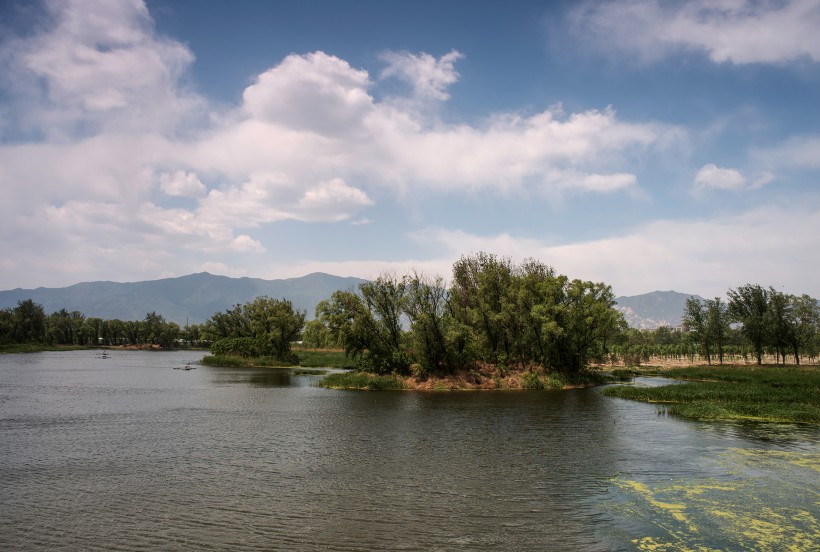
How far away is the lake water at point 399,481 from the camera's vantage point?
16109 mm

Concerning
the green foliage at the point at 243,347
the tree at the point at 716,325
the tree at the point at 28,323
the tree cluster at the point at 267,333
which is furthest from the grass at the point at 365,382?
the tree at the point at 28,323

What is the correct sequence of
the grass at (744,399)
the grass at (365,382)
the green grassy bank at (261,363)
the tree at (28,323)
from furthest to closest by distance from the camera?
the tree at (28,323), the green grassy bank at (261,363), the grass at (365,382), the grass at (744,399)

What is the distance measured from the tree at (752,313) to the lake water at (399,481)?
72.4 metres

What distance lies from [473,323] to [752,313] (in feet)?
225

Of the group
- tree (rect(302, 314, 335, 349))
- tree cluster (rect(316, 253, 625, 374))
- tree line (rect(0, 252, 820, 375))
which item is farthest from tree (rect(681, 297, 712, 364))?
tree (rect(302, 314, 335, 349))

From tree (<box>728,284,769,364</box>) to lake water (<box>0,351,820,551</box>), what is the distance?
237 ft

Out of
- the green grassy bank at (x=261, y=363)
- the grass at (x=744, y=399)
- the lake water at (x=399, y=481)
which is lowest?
the green grassy bank at (x=261, y=363)

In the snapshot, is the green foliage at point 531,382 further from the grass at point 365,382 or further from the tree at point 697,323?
the tree at point 697,323

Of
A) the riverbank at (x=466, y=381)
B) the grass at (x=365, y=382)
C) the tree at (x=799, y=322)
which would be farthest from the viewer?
the tree at (x=799, y=322)

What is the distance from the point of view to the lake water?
16109mm

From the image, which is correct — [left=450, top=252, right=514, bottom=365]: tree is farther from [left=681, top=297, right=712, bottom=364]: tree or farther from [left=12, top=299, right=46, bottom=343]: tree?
[left=12, top=299, right=46, bottom=343]: tree

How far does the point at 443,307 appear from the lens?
7100cm

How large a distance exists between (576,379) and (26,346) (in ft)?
629

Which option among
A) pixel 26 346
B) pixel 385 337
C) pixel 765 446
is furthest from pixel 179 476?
pixel 26 346
